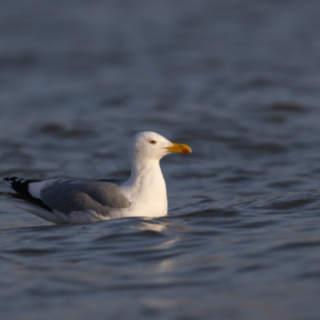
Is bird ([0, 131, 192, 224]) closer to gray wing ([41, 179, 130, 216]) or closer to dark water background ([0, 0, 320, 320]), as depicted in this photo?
gray wing ([41, 179, 130, 216])

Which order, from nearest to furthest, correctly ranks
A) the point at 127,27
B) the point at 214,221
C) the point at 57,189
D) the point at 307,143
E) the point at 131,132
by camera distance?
the point at 214,221 < the point at 57,189 < the point at 307,143 < the point at 131,132 < the point at 127,27

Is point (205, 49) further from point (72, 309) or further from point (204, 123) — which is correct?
point (72, 309)

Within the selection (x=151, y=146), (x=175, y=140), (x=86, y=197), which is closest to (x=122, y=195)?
(x=86, y=197)

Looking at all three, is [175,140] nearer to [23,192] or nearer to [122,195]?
[23,192]

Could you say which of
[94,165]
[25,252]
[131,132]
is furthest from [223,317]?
[131,132]

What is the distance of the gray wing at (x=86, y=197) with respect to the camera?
6.98 meters

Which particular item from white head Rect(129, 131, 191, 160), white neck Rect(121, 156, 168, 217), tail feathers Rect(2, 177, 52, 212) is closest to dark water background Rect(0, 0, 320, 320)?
white neck Rect(121, 156, 168, 217)

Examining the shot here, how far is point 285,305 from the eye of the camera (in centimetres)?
430

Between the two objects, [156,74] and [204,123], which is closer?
[204,123]

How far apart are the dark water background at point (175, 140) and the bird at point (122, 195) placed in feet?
0.81

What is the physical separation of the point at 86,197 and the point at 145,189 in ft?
2.31

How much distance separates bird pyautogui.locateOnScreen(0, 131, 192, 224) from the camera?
698 centimetres

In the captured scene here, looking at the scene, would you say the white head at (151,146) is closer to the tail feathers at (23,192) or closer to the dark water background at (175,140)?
the dark water background at (175,140)

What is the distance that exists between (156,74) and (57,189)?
1218 cm
